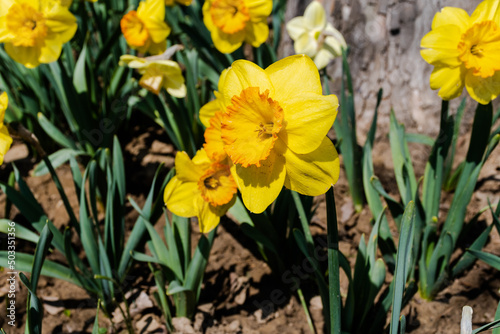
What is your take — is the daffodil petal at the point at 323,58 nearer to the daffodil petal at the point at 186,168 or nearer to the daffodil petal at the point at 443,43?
the daffodil petal at the point at 443,43

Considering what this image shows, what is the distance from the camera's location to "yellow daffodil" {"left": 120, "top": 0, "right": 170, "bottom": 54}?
191 centimetres

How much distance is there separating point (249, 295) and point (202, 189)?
0.79 metres

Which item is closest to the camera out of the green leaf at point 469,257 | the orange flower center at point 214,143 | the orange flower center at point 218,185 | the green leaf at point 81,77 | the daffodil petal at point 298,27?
the orange flower center at point 214,143

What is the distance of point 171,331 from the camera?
1.76 metres

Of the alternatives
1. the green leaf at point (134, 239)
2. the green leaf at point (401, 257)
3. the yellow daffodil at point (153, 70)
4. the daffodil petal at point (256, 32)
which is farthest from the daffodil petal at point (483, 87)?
the green leaf at point (134, 239)

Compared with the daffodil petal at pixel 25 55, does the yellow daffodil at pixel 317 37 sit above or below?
below

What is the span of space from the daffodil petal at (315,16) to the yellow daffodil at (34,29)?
3.74ft

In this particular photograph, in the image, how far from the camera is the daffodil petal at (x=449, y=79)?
1.41m

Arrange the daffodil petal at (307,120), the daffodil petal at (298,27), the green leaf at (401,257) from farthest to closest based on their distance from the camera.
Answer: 1. the daffodil petal at (298,27)
2. the green leaf at (401,257)
3. the daffodil petal at (307,120)

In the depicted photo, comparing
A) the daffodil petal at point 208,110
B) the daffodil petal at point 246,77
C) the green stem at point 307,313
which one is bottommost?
the green stem at point 307,313

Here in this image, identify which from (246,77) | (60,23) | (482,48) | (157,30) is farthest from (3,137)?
(482,48)

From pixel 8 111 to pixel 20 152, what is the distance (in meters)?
0.32

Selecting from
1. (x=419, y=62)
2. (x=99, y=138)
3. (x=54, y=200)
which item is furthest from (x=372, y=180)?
(x=54, y=200)

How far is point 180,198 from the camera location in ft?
4.67
